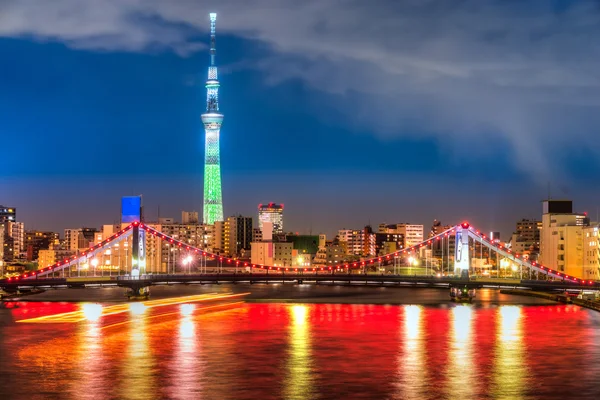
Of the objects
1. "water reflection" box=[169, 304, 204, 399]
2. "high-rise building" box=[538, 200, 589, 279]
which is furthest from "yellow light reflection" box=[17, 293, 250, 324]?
"high-rise building" box=[538, 200, 589, 279]

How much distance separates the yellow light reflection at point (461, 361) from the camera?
36.9m

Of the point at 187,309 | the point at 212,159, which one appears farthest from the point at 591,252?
the point at 212,159

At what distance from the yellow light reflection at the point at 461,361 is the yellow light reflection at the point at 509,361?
93 centimetres

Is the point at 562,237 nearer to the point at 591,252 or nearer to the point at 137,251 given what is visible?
the point at 591,252

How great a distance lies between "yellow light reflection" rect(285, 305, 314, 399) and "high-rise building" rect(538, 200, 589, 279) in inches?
1753

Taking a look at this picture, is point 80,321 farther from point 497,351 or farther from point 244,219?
point 244,219

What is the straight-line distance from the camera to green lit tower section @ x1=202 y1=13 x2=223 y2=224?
180 m

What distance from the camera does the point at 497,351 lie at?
48.2m

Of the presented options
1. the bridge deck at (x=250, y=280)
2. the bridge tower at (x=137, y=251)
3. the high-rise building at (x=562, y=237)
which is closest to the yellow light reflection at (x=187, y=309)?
the bridge deck at (x=250, y=280)

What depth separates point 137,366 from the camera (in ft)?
139

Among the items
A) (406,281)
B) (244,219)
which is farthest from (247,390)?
(244,219)

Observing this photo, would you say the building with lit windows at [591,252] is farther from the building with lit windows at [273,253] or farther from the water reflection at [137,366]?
the building with lit windows at [273,253]

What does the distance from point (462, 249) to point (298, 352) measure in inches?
1594

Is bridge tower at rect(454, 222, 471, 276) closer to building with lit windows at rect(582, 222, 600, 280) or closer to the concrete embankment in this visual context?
the concrete embankment
